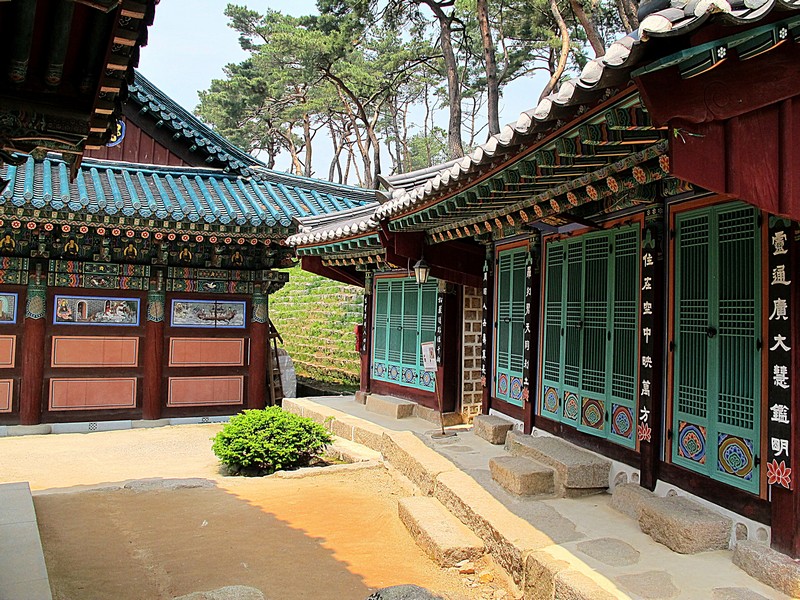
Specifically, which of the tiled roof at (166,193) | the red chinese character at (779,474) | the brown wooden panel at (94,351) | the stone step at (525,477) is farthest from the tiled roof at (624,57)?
the brown wooden panel at (94,351)

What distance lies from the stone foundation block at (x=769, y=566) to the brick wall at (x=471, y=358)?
210 inches

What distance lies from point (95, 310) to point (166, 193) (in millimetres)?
2398

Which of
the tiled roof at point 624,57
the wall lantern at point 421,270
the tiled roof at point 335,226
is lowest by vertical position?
the wall lantern at point 421,270

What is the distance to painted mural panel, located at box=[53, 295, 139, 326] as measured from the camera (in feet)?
34.9

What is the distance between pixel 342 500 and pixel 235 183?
754 centimetres

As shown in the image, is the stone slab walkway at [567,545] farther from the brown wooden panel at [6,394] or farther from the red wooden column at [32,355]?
the brown wooden panel at [6,394]

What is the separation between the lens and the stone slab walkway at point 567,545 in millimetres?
3766

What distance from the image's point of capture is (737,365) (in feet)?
14.5

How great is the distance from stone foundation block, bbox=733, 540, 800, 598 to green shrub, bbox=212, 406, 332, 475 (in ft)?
18.1

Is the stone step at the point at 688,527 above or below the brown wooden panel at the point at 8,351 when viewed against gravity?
below

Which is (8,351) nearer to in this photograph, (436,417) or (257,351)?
(257,351)

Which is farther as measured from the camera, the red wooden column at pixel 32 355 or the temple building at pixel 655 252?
the red wooden column at pixel 32 355

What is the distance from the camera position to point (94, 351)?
10.8 m

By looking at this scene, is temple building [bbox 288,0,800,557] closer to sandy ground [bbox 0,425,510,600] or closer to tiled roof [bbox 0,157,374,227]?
sandy ground [bbox 0,425,510,600]
